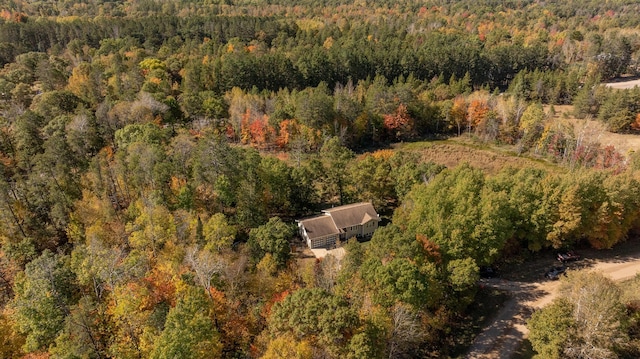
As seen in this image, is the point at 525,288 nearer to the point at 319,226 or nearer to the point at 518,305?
the point at 518,305

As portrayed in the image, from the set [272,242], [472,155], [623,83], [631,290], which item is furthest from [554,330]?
[623,83]

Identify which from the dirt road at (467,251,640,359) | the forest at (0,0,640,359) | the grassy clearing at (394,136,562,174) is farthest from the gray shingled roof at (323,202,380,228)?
the grassy clearing at (394,136,562,174)

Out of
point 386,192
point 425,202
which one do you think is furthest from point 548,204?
point 386,192

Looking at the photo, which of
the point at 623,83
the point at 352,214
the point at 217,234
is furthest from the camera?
the point at 623,83

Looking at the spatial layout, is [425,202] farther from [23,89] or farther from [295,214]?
[23,89]

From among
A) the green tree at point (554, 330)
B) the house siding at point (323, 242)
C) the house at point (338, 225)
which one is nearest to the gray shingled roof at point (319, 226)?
the house at point (338, 225)

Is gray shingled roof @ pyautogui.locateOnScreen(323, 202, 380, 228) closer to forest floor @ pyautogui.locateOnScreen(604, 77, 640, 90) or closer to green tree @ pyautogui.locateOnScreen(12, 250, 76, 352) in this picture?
green tree @ pyautogui.locateOnScreen(12, 250, 76, 352)
